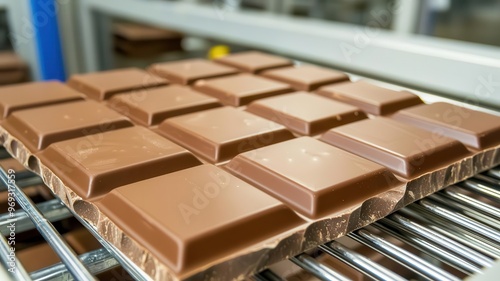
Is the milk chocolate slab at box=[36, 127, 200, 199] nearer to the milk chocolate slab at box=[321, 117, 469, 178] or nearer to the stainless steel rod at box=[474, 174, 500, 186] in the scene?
the milk chocolate slab at box=[321, 117, 469, 178]

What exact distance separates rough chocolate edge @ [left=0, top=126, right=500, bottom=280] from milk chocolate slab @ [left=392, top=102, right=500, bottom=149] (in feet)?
0.12

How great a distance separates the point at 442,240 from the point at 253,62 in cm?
100

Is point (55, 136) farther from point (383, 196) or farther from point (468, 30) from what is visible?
point (468, 30)

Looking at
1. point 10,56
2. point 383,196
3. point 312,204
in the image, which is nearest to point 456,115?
point 383,196

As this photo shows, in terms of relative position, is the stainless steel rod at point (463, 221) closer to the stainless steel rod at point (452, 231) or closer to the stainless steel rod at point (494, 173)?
the stainless steel rod at point (452, 231)

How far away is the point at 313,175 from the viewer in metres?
0.81

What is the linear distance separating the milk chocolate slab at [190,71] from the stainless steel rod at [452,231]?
0.80m

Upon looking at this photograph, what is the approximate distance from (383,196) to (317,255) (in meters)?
0.16

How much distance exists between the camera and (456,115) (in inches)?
44.4

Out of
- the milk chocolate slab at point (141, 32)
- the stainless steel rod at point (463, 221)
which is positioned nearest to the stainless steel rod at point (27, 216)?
the stainless steel rod at point (463, 221)

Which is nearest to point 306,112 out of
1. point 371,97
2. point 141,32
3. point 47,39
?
point 371,97

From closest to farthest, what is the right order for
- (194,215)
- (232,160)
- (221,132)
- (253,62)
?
1. (194,215)
2. (232,160)
3. (221,132)
4. (253,62)

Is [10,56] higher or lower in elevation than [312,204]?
lower

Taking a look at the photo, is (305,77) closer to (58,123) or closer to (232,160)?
(232,160)
